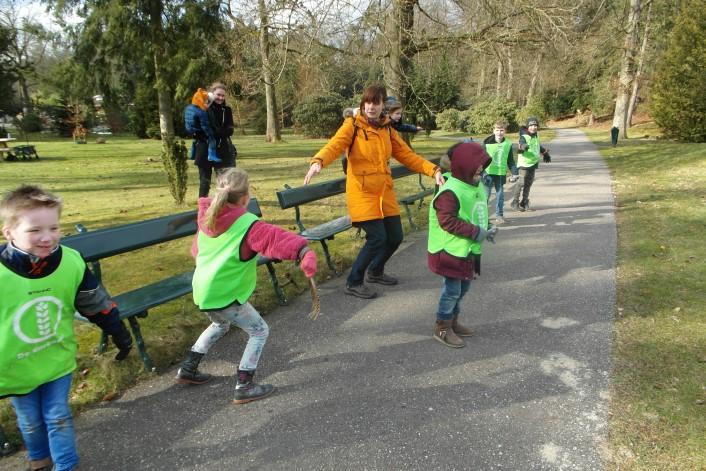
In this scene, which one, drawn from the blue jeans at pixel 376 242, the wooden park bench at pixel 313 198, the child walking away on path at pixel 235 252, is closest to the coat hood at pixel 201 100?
the wooden park bench at pixel 313 198

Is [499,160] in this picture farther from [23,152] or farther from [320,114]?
[320,114]

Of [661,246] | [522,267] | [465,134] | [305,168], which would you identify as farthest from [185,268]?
[465,134]

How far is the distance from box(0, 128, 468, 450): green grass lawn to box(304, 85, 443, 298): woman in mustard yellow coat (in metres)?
0.99

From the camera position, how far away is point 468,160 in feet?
10.8

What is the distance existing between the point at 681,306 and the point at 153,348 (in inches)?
174

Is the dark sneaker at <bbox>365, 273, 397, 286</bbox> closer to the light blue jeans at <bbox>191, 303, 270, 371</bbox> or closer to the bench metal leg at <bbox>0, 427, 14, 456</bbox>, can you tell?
the light blue jeans at <bbox>191, 303, 270, 371</bbox>

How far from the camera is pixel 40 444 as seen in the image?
2.23 m

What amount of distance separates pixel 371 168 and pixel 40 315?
2.81 m

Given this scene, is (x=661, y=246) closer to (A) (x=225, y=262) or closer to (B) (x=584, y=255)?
(B) (x=584, y=255)

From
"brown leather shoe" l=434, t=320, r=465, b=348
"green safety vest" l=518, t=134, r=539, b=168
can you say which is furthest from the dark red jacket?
"green safety vest" l=518, t=134, r=539, b=168

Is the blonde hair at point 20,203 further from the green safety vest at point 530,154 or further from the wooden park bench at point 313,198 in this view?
the green safety vest at point 530,154

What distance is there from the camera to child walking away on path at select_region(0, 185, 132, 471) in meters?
2.01

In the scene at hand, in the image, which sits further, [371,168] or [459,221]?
[371,168]

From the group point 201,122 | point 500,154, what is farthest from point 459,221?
point 201,122
